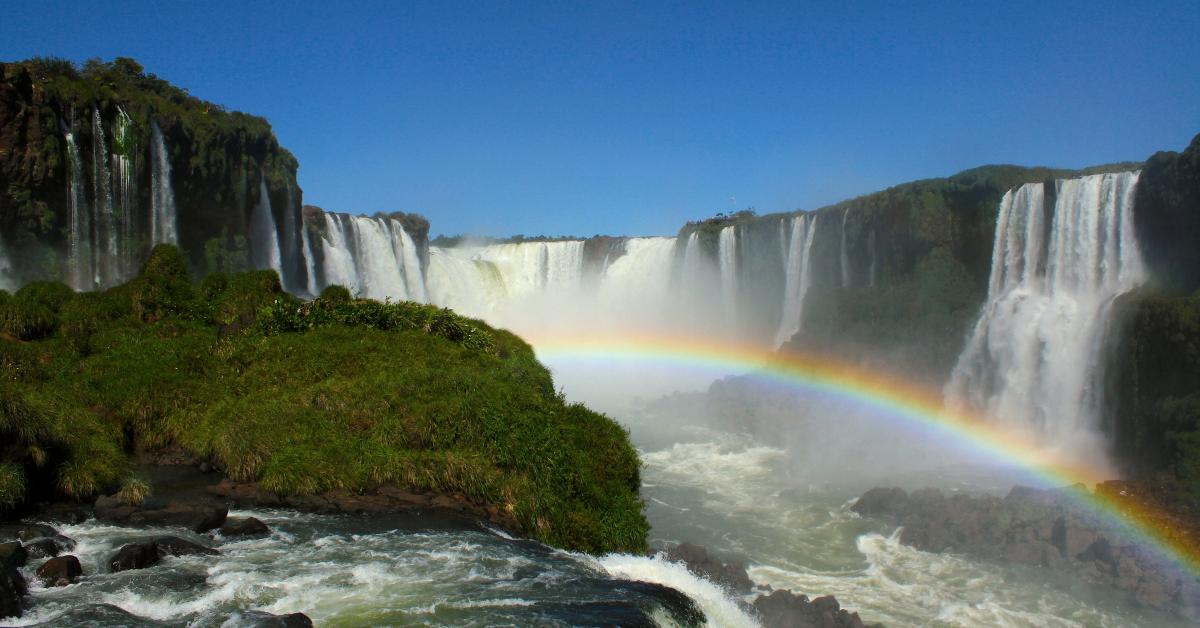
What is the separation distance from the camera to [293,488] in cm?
1158

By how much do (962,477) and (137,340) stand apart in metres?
25.1

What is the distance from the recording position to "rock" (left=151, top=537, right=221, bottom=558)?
878cm

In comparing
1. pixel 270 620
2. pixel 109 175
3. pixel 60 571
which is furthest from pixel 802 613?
pixel 109 175

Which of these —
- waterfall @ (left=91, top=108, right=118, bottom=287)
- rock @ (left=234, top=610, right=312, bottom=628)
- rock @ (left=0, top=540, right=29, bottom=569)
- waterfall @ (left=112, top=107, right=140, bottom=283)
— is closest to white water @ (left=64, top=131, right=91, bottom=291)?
waterfall @ (left=91, top=108, right=118, bottom=287)

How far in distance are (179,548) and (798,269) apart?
40.1m

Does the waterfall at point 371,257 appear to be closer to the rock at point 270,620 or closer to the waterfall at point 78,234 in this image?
the waterfall at point 78,234

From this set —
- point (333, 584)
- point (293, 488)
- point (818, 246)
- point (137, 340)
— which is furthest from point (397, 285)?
point (333, 584)

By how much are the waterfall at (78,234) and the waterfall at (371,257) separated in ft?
49.1

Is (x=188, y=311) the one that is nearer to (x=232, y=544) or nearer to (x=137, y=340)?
(x=137, y=340)

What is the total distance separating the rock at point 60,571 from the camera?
769 cm

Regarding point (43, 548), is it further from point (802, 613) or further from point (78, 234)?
point (78, 234)

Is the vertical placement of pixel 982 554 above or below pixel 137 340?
below

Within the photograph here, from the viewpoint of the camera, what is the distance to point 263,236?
4075cm

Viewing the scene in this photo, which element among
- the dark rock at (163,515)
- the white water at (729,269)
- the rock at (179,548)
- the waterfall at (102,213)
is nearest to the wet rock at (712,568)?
the dark rock at (163,515)
